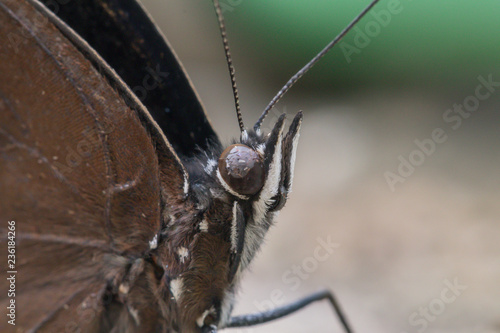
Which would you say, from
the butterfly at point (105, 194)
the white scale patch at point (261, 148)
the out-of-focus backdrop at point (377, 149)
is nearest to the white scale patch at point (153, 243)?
the butterfly at point (105, 194)

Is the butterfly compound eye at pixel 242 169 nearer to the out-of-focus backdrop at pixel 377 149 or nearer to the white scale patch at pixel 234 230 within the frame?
the white scale patch at pixel 234 230

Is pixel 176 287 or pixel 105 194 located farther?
pixel 176 287

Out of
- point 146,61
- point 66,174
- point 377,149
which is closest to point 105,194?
point 66,174

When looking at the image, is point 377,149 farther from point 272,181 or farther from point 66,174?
point 66,174

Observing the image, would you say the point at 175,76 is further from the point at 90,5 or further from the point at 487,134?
the point at 487,134

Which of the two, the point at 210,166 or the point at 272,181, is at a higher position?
the point at 210,166

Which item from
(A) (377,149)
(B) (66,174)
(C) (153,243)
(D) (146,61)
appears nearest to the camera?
(B) (66,174)

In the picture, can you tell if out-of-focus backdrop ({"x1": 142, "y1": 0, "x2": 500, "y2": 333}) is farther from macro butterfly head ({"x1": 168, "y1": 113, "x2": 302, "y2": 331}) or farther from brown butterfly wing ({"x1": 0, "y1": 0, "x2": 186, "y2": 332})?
brown butterfly wing ({"x1": 0, "y1": 0, "x2": 186, "y2": 332})
